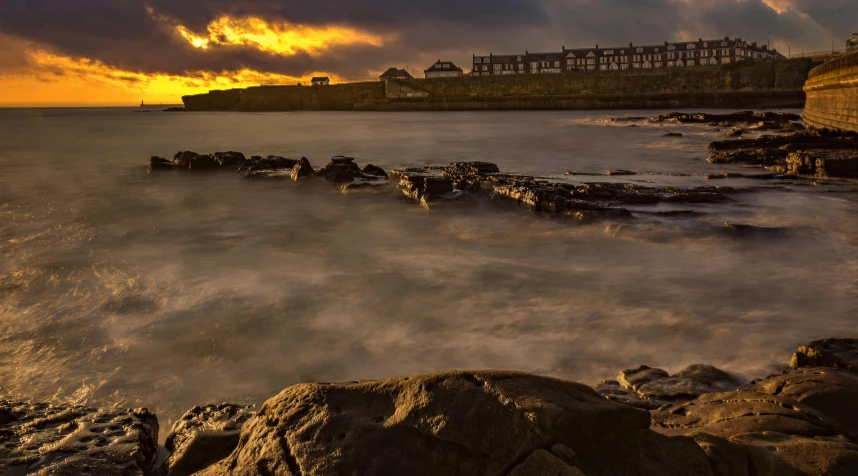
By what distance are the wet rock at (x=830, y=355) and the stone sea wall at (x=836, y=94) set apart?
1580cm

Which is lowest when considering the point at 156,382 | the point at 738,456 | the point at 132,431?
the point at 156,382

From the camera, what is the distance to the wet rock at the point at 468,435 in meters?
1.83

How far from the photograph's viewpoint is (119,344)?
4.95 m

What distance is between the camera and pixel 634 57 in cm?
11000

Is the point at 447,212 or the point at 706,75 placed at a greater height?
the point at 706,75

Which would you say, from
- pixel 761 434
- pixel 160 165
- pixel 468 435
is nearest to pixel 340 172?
pixel 160 165

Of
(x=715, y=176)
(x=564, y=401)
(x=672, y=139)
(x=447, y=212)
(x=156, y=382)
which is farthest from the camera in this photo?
(x=672, y=139)

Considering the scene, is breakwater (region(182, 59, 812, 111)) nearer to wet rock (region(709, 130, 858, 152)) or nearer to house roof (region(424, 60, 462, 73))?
house roof (region(424, 60, 462, 73))

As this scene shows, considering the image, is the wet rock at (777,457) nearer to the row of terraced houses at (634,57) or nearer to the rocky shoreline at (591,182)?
the rocky shoreline at (591,182)

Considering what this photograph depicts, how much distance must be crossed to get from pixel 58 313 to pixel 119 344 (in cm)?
127

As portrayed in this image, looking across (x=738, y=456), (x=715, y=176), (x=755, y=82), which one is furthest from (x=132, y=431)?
(x=755, y=82)

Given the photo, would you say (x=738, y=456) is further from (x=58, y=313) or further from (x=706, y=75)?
(x=706, y=75)

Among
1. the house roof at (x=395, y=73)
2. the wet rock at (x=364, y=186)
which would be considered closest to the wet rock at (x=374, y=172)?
the wet rock at (x=364, y=186)

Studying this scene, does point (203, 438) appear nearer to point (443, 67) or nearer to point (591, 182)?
point (591, 182)
